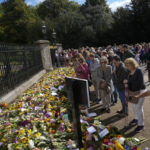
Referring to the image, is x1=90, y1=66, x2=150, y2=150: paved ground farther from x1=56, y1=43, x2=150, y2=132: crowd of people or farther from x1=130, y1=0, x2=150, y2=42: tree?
x1=130, y1=0, x2=150, y2=42: tree

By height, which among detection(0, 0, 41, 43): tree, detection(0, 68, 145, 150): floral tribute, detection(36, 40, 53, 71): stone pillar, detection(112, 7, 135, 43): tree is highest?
detection(0, 0, 41, 43): tree

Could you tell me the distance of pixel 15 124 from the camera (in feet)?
11.7

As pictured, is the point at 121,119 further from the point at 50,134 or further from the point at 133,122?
the point at 50,134

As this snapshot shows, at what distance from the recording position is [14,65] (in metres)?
6.38

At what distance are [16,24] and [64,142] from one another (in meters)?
41.0

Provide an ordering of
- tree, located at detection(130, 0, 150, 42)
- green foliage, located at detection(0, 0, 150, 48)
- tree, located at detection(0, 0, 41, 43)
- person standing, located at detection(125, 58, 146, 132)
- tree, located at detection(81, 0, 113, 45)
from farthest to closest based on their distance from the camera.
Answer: tree, located at detection(0, 0, 41, 43), tree, located at detection(81, 0, 113, 45), green foliage, located at detection(0, 0, 150, 48), tree, located at detection(130, 0, 150, 42), person standing, located at detection(125, 58, 146, 132)

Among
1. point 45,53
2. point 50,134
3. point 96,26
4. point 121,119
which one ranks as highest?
point 96,26

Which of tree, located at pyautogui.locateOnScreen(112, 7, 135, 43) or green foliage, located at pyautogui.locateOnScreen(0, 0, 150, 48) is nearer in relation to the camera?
green foliage, located at pyautogui.locateOnScreen(0, 0, 150, 48)

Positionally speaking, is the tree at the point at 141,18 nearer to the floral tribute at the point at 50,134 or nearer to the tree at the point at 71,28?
the tree at the point at 71,28

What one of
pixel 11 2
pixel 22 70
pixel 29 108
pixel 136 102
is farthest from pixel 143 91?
pixel 11 2

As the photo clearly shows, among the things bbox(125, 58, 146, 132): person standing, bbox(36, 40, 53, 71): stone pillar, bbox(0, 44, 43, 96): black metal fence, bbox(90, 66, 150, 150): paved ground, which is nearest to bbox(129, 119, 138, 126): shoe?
bbox(90, 66, 150, 150): paved ground

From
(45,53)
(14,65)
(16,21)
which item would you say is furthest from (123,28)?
(14,65)

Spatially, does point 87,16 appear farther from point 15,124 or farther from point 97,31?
point 15,124

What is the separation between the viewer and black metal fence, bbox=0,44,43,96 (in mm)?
5375
